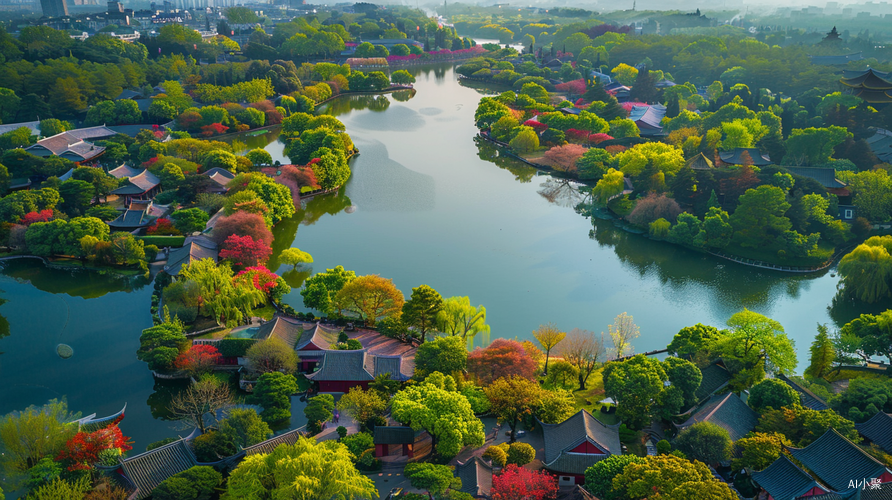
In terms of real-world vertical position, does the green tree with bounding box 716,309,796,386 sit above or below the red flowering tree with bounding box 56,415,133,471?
above

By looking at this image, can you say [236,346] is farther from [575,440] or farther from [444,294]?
[575,440]

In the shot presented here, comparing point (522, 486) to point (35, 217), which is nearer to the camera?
point (522, 486)

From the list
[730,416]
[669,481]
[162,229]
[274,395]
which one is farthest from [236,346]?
[730,416]

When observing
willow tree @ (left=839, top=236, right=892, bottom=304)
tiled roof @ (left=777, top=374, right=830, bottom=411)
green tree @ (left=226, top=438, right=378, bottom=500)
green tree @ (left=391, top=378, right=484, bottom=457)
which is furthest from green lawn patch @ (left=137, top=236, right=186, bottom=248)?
willow tree @ (left=839, top=236, right=892, bottom=304)

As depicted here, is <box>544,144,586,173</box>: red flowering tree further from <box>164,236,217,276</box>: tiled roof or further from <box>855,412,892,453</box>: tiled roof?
<box>855,412,892,453</box>: tiled roof

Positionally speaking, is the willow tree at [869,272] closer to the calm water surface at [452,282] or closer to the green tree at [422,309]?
the calm water surface at [452,282]

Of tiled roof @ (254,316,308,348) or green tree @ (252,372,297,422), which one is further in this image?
tiled roof @ (254,316,308,348)
